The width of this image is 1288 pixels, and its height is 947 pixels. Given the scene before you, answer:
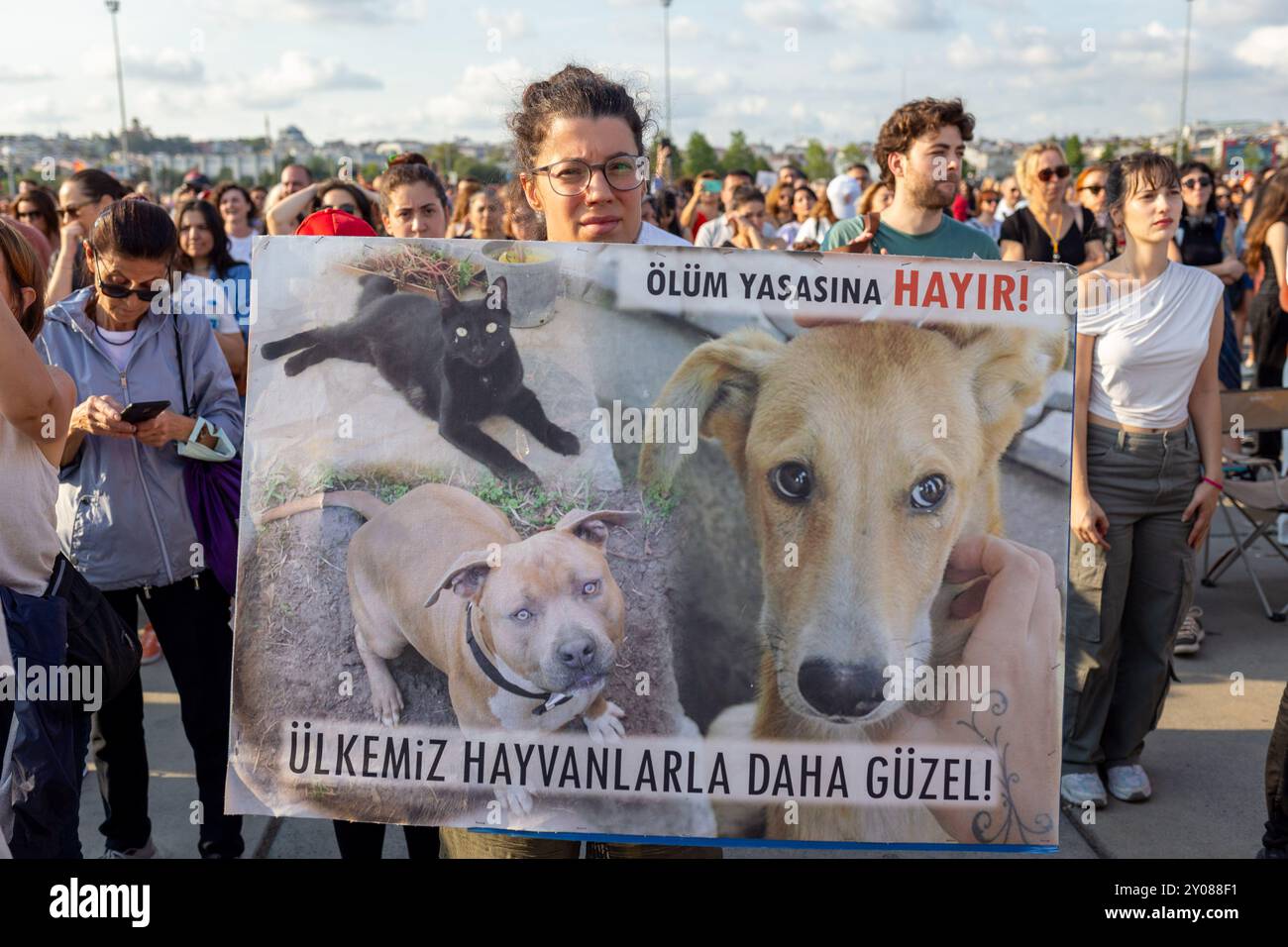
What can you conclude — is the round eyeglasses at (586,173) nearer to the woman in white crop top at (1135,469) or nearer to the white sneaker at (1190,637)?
the woman in white crop top at (1135,469)

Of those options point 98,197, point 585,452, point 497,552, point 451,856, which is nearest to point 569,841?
point 451,856

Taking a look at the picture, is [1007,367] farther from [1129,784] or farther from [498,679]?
[1129,784]

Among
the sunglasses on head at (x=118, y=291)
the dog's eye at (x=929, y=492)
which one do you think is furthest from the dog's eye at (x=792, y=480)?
the sunglasses on head at (x=118, y=291)

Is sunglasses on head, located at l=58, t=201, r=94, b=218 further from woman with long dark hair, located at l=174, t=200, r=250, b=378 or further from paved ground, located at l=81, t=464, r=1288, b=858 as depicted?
paved ground, located at l=81, t=464, r=1288, b=858

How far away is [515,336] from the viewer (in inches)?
89.2

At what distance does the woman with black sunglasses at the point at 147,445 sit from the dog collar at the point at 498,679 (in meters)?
1.38

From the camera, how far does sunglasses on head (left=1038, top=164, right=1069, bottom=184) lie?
19.0 feet

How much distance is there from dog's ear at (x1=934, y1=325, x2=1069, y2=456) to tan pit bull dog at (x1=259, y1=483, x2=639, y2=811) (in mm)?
735

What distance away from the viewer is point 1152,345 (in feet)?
12.1


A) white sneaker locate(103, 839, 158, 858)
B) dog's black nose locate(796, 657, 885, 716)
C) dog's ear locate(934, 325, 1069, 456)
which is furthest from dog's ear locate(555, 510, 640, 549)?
white sneaker locate(103, 839, 158, 858)

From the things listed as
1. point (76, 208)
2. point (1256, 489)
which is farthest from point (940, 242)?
point (76, 208)

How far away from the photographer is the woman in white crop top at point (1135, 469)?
3.72 m

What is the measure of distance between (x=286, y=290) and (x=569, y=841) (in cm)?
129
